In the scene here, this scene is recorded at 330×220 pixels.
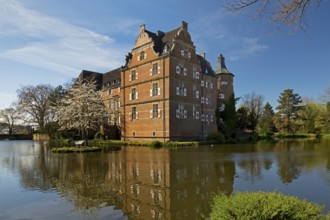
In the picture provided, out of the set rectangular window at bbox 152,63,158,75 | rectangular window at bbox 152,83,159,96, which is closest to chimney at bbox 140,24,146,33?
rectangular window at bbox 152,63,158,75

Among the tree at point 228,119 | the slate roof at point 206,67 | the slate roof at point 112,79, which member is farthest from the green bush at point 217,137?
the slate roof at point 112,79

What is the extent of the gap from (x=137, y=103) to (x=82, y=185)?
30.5 m

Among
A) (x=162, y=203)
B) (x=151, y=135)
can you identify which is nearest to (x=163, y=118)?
(x=151, y=135)

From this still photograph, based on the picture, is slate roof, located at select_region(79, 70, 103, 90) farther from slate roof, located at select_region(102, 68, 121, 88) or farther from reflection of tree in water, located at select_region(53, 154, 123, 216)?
reflection of tree in water, located at select_region(53, 154, 123, 216)

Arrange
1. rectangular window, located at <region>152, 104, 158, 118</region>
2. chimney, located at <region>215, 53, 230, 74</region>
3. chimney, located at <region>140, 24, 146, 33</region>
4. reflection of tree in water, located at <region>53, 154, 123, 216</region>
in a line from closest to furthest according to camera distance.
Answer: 1. reflection of tree in water, located at <region>53, 154, 123, 216</region>
2. rectangular window, located at <region>152, 104, 158, 118</region>
3. chimney, located at <region>140, 24, 146, 33</region>
4. chimney, located at <region>215, 53, 230, 74</region>

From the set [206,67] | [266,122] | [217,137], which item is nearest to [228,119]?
[217,137]

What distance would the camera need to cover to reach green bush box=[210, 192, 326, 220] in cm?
383

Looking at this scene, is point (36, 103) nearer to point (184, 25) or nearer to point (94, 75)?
point (94, 75)

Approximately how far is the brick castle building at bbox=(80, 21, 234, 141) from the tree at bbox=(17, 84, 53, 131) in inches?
974

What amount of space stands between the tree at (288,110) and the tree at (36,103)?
56.6 m

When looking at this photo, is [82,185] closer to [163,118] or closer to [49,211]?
[49,211]

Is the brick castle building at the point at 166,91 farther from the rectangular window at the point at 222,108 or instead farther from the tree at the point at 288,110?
the tree at the point at 288,110

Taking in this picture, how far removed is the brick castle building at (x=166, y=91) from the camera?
119 feet

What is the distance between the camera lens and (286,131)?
69.4m
